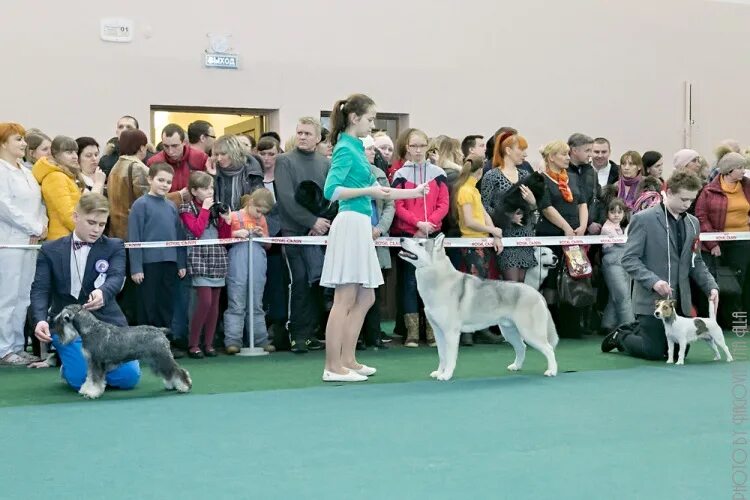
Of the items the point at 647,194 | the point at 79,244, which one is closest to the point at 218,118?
the point at 647,194

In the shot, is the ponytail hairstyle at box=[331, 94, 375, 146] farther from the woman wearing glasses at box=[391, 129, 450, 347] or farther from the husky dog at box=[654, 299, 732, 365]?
the husky dog at box=[654, 299, 732, 365]

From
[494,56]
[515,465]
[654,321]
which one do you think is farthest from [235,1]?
[515,465]

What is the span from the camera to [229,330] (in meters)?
6.93

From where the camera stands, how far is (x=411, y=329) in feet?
24.3

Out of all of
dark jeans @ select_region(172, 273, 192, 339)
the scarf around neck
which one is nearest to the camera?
dark jeans @ select_region(172, 273, 192, 339)

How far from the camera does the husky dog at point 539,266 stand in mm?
7590

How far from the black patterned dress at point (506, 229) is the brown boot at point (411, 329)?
30.5 inches

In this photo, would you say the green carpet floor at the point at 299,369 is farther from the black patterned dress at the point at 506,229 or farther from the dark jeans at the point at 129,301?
the black patterned dress at the point at 506,229

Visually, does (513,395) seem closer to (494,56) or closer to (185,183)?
(185,183)

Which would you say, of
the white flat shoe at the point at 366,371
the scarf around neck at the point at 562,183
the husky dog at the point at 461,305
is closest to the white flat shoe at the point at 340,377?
the white flat shoe at the point at 366,371

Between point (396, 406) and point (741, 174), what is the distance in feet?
15.4

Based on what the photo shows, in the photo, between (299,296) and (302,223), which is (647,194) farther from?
(299,296)

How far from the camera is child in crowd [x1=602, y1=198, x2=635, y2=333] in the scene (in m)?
7.92

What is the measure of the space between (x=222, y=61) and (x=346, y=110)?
565 centimetres
